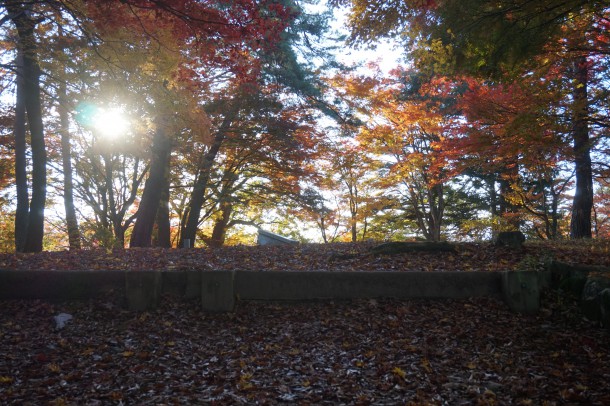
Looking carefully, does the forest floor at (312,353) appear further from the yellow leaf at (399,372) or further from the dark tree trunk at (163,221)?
the dark tree trunk at (163,221)

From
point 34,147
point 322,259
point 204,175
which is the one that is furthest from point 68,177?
point 322,259

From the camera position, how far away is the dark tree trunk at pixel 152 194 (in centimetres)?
1240

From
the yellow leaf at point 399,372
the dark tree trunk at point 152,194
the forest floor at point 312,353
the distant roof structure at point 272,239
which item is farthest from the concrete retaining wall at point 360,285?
the dark tree trunk at point 152,194

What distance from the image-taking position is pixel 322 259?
751cm

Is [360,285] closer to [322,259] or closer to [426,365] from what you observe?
[322,259]

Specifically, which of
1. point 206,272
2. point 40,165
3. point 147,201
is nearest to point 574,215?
point 206,272

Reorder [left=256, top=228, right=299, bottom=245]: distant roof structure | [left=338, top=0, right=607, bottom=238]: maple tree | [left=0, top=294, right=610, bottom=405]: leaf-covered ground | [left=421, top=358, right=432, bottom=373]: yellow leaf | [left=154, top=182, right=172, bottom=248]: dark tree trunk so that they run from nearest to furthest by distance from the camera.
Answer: [left=0, top=294, right=610, bottom=405]: leaf-covered ground → [left=421, top=358, right=432, bottom=373]: yellow leaf → [left=338, top=0, right=607, bottom=238]: maple tree → [left=256, top=228, right=299, bottom=245]: distant roof structure → [left=154, top=182, right=172, bottom=248]: dark tree trunk

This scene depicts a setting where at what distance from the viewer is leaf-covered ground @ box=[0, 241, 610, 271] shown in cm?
669

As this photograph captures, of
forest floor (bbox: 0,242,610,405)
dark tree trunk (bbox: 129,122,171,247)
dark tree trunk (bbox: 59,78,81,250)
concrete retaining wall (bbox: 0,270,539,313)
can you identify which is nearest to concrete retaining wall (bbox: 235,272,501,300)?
concrete retaining wall (bbox: 0,270,539,313)

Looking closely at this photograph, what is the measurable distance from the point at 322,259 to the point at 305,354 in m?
2.91

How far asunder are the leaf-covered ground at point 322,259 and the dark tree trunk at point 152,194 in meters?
4.22

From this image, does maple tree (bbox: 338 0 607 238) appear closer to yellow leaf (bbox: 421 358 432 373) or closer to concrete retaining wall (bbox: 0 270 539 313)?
concrete retaining wall (bbox: 0 270 539 313)

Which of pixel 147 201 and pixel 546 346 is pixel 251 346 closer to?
pixel 546 346

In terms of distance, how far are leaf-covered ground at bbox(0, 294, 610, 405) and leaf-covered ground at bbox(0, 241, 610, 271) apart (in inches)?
39.1
